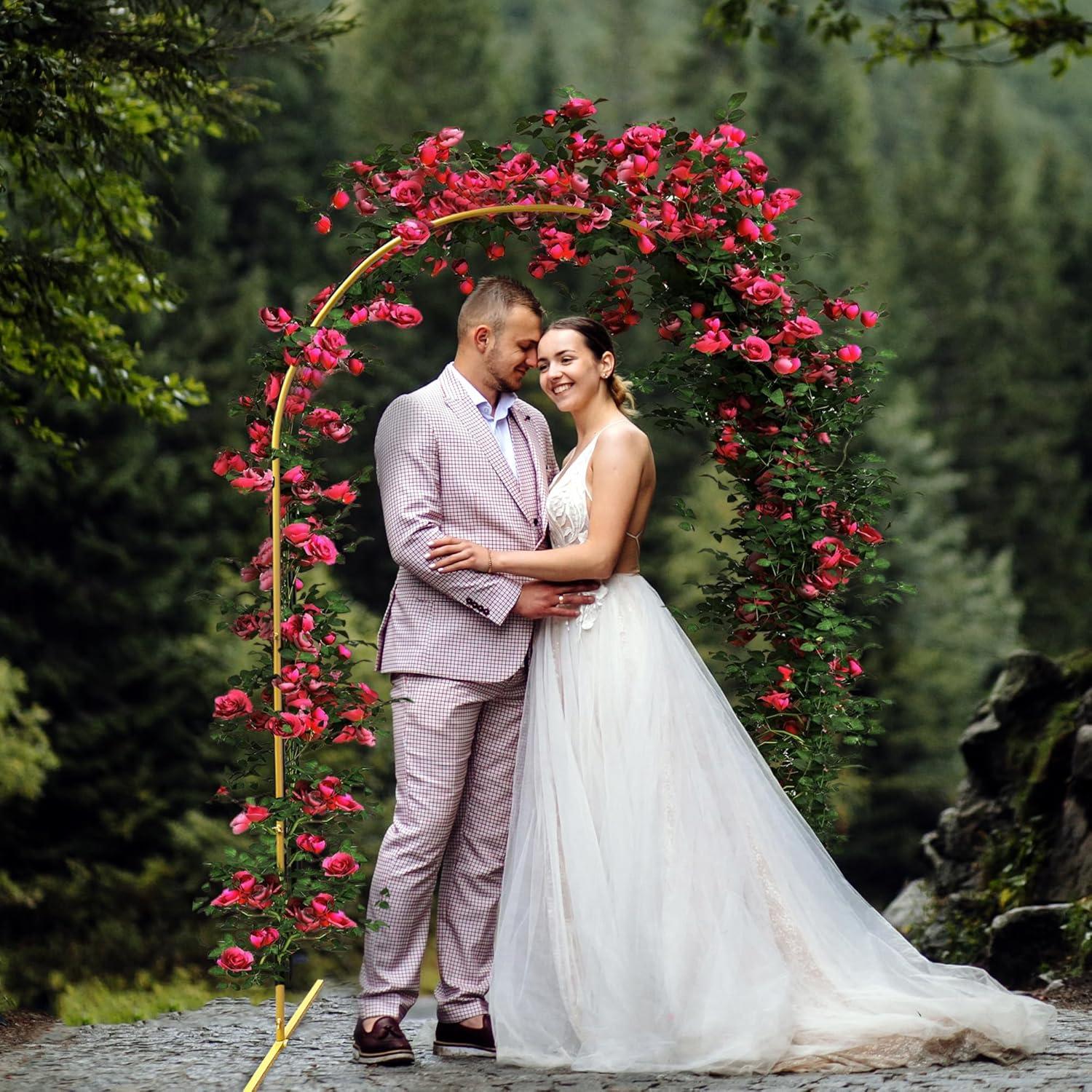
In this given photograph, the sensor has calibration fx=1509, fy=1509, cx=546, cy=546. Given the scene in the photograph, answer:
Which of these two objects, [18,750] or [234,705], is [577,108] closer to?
[234,705]

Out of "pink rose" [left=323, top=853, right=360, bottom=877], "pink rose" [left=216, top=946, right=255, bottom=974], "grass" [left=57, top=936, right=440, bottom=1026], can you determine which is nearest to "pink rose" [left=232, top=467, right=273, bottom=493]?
"pink rose" [left=323, top=853, right=360, bottom=877]

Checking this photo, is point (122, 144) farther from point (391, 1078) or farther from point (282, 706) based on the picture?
point (391, 1078)

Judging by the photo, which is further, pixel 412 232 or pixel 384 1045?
pixel 412 232

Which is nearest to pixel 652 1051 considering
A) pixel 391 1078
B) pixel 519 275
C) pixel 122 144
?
pixel 391 1078

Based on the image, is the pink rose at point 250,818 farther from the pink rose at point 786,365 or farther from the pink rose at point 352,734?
the pink rose at point 786,365

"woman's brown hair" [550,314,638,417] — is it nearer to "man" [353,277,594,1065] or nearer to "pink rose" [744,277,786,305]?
"man" [353,277,594,1065]

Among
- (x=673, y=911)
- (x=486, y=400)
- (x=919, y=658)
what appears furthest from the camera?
(x=919, y=658)

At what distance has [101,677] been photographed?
16.9 metres

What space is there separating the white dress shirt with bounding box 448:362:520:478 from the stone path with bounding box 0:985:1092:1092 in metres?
1.90

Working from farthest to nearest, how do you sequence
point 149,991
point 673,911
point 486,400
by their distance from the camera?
point 149,991 < point 486,400 < point 673,911

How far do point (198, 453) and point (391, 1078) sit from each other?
1483cm

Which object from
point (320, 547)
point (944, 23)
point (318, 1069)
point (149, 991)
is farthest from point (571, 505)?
point (149, 991)

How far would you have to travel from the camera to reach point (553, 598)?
4.82 m

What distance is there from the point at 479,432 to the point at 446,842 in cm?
131
